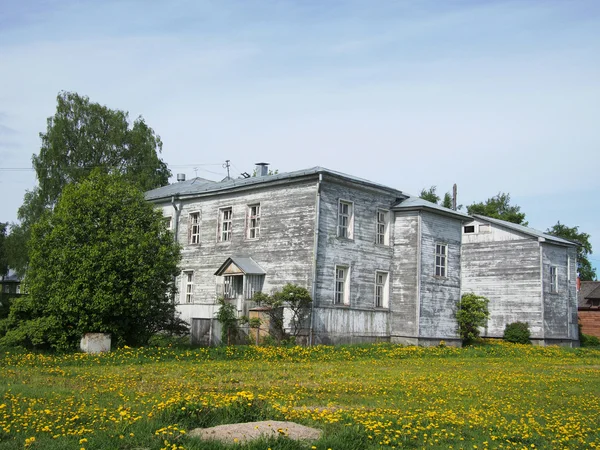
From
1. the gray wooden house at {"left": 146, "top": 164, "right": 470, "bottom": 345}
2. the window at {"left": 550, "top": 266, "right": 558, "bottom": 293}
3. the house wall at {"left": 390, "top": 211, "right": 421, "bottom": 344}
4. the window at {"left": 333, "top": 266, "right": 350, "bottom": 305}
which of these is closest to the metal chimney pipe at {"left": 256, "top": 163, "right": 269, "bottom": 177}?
the gray wooden house at {"left": 146, "top": 164, "right": 470, "bottom": 345}

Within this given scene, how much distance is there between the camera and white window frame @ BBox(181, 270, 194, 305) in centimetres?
3284

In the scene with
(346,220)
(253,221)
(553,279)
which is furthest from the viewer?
(553,279)

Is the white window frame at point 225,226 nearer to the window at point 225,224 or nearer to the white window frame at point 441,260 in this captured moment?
the window at point 225,224

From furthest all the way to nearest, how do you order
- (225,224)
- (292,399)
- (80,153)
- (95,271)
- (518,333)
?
(80,153), (518,333), (225,224), (95,271), (292,399)

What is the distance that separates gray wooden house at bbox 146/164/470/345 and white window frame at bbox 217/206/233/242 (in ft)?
0.22

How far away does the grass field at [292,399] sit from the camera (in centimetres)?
859

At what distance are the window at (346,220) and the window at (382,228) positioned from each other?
1984mm

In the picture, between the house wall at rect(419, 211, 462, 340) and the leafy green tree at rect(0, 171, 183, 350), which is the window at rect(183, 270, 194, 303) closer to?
the leafy green tree at rect(0, 171, 183, 350)

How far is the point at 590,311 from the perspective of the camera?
168ft

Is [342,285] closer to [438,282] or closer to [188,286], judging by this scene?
[438,282]

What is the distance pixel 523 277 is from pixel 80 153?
96.9 feet

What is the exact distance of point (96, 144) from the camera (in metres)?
45.7

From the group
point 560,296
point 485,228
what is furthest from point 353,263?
point 560,296

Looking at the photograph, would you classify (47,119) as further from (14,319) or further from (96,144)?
(14,319)
